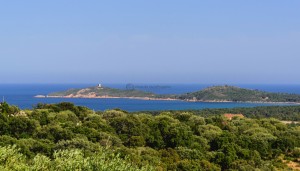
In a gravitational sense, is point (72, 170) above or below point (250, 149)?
above

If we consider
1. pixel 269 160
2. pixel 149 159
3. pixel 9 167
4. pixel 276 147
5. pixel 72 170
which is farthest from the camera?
pixel 276 147

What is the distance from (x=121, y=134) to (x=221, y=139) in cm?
926

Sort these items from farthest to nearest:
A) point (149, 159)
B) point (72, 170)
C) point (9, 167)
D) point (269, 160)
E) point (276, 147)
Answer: point (276, 147) < point (269, 160) < point (149, 159) < point (9, 167) < point (72, 170)

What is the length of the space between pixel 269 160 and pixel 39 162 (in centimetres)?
2622

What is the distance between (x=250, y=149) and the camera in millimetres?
38719

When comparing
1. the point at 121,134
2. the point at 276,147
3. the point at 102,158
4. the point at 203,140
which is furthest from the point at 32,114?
the point at 102,158

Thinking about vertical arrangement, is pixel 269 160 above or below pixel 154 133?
below

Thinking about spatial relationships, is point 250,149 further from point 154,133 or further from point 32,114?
point 32,114

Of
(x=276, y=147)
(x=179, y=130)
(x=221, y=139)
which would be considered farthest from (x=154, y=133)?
(x=276, y=147)

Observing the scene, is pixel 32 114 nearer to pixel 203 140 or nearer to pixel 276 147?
pixel 203 140

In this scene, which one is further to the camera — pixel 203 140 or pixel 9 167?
pixel 203 140

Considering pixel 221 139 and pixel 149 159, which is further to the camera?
pixel 221 139

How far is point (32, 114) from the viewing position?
144 ft

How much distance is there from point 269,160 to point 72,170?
2651cm
